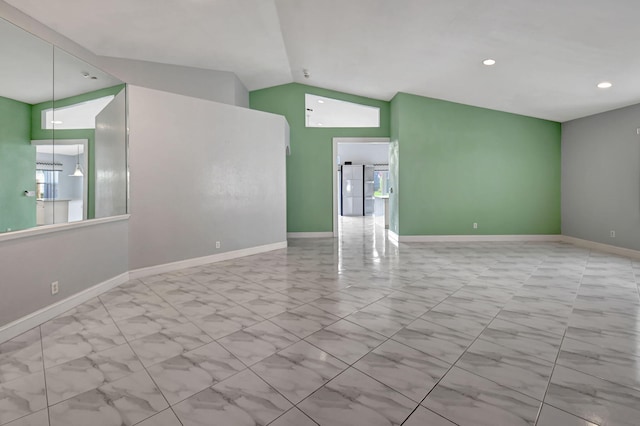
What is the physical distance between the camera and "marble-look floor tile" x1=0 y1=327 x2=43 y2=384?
1993 millimetres

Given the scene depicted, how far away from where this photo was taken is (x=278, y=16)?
4.66m

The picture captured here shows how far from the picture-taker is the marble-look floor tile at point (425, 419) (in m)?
1.51

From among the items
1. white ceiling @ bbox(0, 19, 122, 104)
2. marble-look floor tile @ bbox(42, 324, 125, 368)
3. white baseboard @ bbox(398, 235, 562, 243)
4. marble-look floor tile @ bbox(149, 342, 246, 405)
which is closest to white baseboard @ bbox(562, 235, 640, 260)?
white baseboard @ bbox(398, 235, 562, 243)

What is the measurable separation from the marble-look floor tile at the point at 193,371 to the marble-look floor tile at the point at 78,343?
0.62 metres

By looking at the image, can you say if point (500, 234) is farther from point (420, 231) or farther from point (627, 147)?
point (627, 147)

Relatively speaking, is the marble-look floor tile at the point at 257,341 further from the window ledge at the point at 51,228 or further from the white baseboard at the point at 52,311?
the window ledge at the point at 51,228

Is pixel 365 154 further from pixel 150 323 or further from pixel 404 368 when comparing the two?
pixel 404 368

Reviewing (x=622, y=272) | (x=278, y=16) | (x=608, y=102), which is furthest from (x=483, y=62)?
(x=622, y=272)

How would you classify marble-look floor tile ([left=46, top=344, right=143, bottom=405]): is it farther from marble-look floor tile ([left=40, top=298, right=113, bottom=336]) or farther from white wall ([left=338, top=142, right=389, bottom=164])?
white wall ([left=338, top=142, right=389, bottom=164])

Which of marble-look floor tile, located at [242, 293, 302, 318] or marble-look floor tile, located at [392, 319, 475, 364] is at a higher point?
marble-look floor tile, located at [242, 293, 302, 318]

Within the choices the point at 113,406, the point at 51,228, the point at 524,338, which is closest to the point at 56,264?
the point at 51,228

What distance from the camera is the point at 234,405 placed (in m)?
1.66

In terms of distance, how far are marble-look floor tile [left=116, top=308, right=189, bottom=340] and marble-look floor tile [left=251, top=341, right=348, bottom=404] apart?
1087 mm

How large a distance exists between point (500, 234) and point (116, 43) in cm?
809
